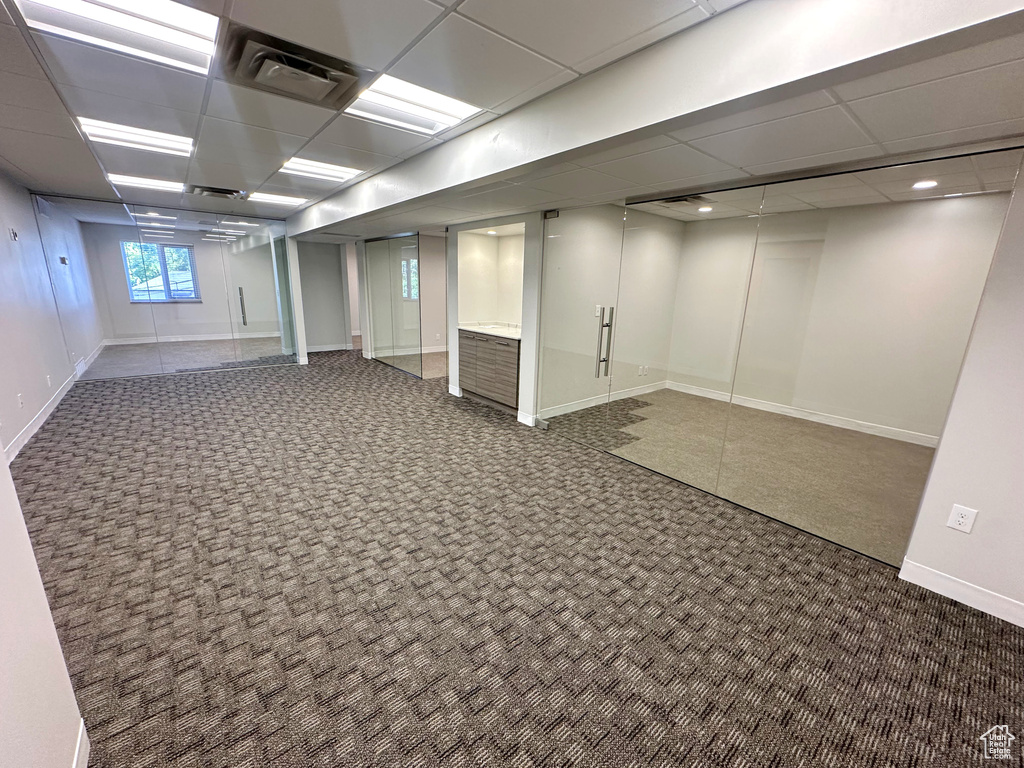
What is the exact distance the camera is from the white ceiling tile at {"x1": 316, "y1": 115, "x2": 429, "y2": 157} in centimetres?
272

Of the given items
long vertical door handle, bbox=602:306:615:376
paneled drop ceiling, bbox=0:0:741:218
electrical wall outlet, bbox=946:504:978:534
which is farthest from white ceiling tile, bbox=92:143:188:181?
electrical wall outlet, bbox=946:504:978:534

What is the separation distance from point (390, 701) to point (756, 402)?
12.4 ft

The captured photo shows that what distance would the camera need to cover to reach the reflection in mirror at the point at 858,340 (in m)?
2.40

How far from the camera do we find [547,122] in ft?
7.51

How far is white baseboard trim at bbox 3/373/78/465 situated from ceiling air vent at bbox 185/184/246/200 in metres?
2.96

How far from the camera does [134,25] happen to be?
1.77m

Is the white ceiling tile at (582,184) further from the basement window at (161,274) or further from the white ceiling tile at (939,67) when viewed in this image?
the basement window at (161,274)

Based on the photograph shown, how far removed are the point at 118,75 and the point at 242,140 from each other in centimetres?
98

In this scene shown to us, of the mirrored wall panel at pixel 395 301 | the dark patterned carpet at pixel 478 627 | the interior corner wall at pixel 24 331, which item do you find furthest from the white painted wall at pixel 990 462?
the interior corner wall at pixel 24 331

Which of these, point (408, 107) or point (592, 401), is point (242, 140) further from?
point (592, 401)

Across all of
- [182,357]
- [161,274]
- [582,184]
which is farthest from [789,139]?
[161,274]

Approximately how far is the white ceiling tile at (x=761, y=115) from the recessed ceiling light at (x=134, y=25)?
216 centimetres

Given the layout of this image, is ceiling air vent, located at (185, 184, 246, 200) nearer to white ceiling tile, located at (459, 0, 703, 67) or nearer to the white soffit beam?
the white soffit beam

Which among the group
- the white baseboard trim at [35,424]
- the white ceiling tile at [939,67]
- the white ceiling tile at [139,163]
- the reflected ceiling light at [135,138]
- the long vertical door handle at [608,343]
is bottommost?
the white baseboard trim at [35,424]
